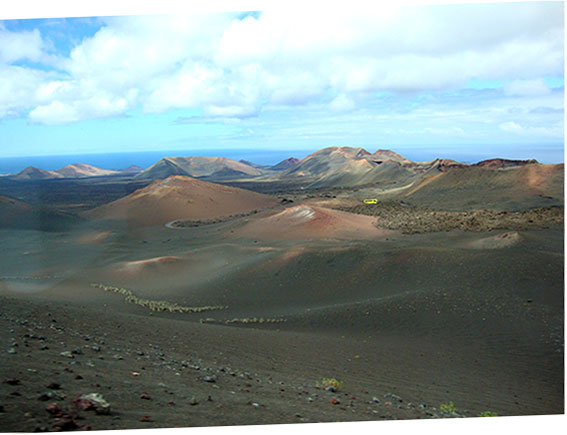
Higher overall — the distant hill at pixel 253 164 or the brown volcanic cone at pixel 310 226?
the distant hill at pixel 253 164

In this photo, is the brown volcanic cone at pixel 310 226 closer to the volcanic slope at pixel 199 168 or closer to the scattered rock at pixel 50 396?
the scattered rock at pixel 50 396

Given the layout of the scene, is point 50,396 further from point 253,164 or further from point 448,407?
point 253,164

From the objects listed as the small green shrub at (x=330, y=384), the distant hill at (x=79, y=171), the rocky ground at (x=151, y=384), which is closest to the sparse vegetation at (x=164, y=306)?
the rocky ground at (x=151, y=384)

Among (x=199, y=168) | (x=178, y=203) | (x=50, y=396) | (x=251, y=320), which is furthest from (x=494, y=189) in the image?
(x=199, y=168)

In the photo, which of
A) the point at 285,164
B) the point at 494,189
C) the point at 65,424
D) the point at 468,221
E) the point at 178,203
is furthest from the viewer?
the point at 285,164

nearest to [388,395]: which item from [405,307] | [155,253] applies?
[405,307]

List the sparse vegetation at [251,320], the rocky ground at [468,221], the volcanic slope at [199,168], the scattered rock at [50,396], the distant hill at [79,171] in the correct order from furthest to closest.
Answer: the volcanic slope at [199,168]
the distant hill at [79,171]
the rocky ground at [468,221]
the sparse vegetation at [251,320]
the scattered rock at [50,396]
